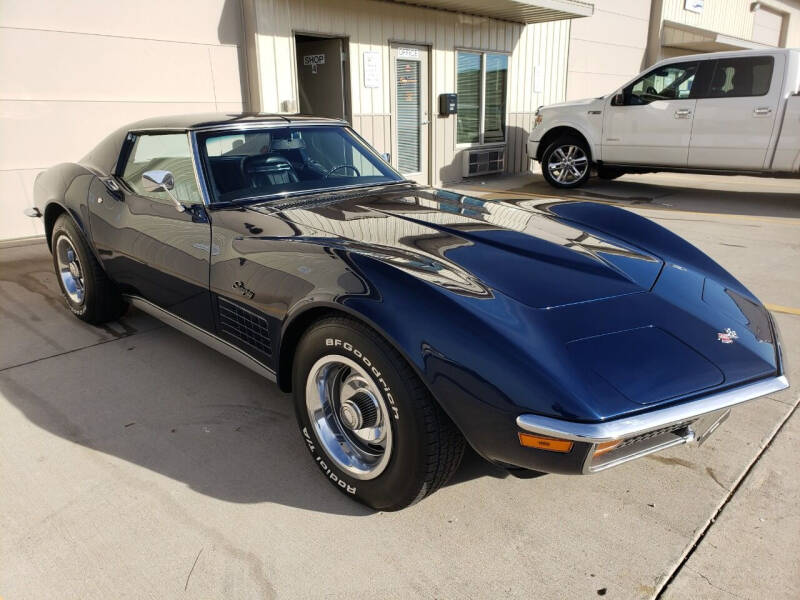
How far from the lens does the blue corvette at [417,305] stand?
6.03 ft

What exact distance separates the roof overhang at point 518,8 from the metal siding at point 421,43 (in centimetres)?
16

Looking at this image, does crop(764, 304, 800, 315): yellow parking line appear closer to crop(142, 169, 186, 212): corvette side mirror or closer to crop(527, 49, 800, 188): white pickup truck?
crop(142, 169, 186, 212): corvette side mirror

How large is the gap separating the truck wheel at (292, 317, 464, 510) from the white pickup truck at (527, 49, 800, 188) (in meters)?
8.24

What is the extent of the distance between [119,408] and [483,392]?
6.90ft

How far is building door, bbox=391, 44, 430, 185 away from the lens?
950cm

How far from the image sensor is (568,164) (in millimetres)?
10125

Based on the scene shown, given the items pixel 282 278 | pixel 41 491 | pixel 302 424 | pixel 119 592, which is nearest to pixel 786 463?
pixel 302 424

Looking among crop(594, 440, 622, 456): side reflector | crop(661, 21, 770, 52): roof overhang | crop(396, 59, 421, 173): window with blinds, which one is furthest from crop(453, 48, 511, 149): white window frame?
crop(594, 440, 622, 456): side reflector

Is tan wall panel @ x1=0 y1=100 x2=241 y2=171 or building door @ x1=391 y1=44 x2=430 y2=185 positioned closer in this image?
A: tan wall panel @ x1=0 y1=100 x2=241 y2=171

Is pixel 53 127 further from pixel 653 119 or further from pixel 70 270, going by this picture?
pixel 653 119

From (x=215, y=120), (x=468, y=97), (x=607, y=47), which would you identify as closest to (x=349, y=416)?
(x=215, y=120)

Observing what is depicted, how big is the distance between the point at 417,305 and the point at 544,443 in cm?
58

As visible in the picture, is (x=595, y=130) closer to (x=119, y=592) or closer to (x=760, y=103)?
(x=760, y=103)

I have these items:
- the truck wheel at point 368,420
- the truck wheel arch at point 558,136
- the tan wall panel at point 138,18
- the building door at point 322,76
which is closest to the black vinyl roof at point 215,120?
the truck wheel at point 368,420
